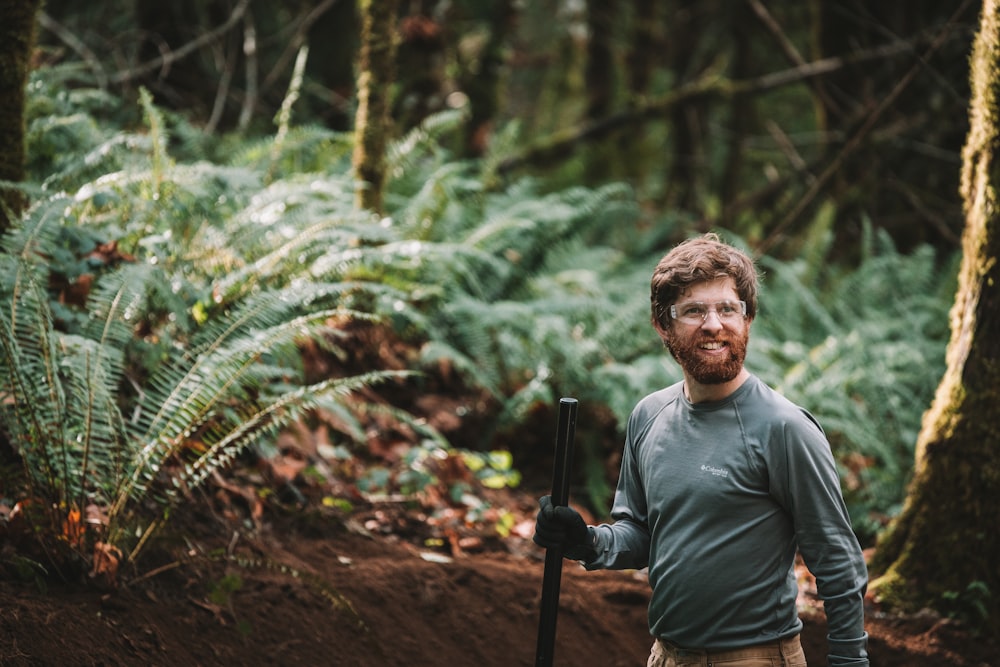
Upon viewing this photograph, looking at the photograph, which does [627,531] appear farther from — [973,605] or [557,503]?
[973,605]

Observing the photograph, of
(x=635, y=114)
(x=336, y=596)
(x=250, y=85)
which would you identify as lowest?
(x=336, y=596)

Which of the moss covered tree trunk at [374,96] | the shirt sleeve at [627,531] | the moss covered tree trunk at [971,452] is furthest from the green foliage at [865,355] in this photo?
the moss covered tree trunk at [374,96]

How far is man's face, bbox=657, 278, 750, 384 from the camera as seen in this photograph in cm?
207

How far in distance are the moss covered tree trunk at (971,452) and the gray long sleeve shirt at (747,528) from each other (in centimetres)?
153

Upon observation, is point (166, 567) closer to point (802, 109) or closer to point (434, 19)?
point (434, 19)

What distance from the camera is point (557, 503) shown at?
2154mm

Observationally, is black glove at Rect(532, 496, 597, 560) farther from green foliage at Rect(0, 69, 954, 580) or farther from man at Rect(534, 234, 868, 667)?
green foliage at Rect(0, 69, 954, 580)

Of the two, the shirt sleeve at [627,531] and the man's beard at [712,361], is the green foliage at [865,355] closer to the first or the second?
the shirt sleeve at [627,531]

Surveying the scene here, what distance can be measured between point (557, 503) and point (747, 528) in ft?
1.48

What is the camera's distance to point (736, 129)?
1001 centimetres

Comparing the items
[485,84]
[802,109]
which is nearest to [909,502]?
[485,84]

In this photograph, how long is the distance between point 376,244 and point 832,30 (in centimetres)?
559

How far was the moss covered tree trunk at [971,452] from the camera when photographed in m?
3.25

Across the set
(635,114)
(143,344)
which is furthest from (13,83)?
(635,114)
